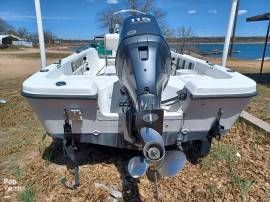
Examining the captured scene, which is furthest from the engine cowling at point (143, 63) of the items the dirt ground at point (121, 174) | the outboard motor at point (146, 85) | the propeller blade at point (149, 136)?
the dirt ground at point (121, 174)

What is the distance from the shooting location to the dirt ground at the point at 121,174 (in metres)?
2.35

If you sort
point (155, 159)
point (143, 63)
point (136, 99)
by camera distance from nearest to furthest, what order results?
point (155, 159) → point (136, 99) → point (143, 63)

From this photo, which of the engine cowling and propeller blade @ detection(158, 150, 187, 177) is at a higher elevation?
the engine cowling

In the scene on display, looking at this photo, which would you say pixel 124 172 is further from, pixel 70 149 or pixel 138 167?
pixel 138 167

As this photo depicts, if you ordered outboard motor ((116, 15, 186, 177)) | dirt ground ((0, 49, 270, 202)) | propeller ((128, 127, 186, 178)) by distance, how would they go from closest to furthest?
propeller ((128, 127, 186, 178)), outboard motor ((116, 15, 186, 177)), dirt ground ((0, 49, 270, 202))

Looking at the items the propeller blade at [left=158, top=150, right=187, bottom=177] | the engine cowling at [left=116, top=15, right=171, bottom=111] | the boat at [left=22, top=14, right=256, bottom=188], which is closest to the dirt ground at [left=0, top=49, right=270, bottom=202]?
the boat at [left=22, top=14, right=256, bottom=188]

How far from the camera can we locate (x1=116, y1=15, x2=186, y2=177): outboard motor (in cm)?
150

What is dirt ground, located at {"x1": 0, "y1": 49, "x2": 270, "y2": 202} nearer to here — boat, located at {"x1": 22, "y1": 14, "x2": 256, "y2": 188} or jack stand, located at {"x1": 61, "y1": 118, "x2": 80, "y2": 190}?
jack stand, located at {"x1": 61, "y1": 118, "x2": 80, "y2": 190}

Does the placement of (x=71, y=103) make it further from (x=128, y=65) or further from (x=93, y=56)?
(x=93, y=56)

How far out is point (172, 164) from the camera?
165 centimetres

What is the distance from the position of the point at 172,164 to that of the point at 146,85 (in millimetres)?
569

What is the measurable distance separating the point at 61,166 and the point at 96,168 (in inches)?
15.1

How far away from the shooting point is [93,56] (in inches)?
215

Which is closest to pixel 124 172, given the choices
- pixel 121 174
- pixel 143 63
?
pixel 121 174
